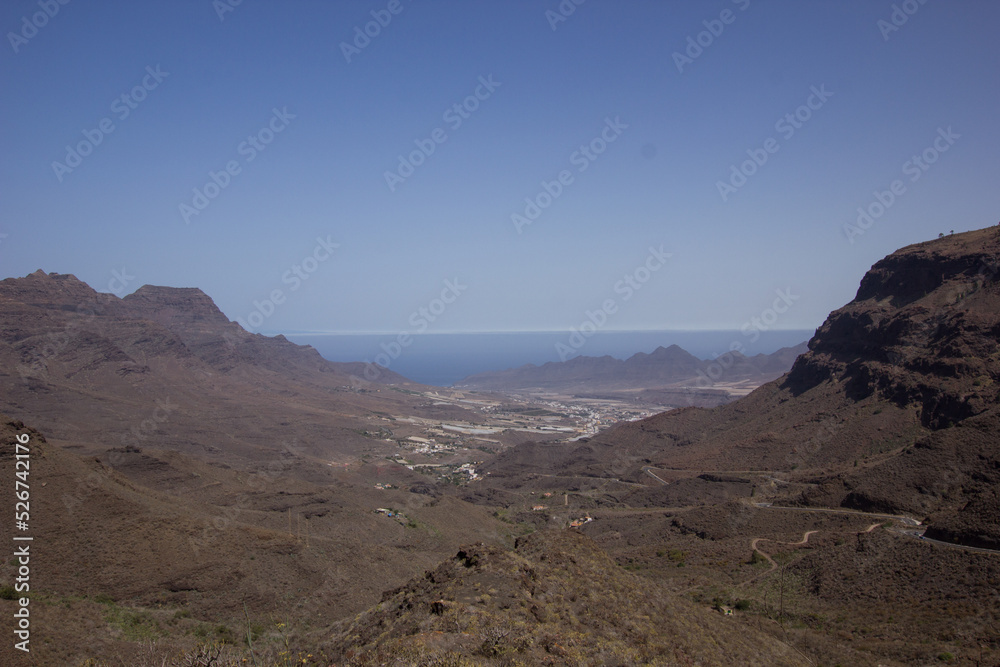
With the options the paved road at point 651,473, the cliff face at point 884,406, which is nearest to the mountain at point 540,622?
the cliff face at point 884,406

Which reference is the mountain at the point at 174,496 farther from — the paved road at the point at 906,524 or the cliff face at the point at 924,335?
the cliff face at the point at 924,335

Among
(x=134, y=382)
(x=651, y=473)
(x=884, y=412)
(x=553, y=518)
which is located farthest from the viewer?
(x=134, y=382)

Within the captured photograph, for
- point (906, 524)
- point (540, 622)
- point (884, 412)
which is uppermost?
point (884, 412)

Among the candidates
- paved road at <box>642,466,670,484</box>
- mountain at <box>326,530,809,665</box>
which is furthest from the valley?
paved road at <box>642,466,670,484</box>

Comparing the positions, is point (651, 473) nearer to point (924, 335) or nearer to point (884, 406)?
point (884, 406)

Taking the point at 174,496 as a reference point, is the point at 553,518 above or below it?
below

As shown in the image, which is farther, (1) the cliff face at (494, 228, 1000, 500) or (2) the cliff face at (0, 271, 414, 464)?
(2) the cliff face at (0, 271, 414, 464)

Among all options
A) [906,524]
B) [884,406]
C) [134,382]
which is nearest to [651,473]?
[884,406]

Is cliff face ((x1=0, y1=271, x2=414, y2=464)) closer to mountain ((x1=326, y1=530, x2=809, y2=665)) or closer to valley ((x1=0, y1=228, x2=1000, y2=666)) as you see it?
valley ((x1=0, y1=228, x2=1000, y2=666))

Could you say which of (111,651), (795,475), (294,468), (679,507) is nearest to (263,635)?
(111,651)
